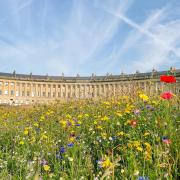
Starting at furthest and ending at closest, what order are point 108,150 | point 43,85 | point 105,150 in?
point 43,85
point 105,150
point 108,150

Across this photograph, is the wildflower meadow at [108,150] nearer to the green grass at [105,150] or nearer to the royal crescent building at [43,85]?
the green grass at [105,150]

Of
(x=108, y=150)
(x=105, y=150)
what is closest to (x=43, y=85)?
(x=105, y=150)

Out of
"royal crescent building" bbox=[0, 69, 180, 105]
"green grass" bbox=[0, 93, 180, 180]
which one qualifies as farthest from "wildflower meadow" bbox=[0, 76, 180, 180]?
"royal crescent building" bbox=[0, 69, 180, 105]

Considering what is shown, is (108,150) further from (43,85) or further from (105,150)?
(43,85)

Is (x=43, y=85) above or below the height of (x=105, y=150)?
above

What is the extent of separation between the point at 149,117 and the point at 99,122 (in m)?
1.24

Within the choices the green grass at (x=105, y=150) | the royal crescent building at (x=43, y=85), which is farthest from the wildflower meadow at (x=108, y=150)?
the royal crescent building at (x=43, y=85)

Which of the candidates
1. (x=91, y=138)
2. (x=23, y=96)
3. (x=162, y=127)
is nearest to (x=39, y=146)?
(x=91, y=138)

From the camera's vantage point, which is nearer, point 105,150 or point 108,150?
point 108,150

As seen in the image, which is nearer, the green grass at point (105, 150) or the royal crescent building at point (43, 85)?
the green grass at point (105, 150)

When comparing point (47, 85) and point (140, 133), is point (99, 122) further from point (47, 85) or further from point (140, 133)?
point (47, 85)

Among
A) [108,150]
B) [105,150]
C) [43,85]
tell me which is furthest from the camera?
[43,85]

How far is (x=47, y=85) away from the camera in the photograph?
120 meters

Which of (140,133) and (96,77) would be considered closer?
(140,133)
